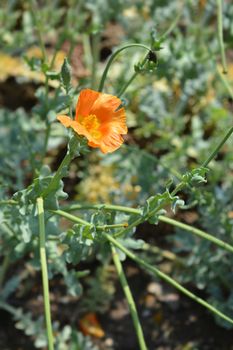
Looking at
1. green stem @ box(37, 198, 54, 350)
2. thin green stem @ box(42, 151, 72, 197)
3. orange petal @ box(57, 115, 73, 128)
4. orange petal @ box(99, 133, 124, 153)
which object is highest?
orange petal @ box(57, 115, 73, 128)

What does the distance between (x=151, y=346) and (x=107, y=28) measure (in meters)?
1.61

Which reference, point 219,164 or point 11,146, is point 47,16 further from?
point 219,164

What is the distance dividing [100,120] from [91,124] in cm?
4

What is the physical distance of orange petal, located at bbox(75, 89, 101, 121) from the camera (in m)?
1.34

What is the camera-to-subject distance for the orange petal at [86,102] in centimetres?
134

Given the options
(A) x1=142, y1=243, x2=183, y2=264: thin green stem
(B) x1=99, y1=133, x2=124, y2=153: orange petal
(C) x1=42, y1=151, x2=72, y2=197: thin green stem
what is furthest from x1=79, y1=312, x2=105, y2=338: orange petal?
(B) x1=99, y1=133, x2=124, y2=153: orange petal

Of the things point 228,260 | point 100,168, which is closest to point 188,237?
point 228,260

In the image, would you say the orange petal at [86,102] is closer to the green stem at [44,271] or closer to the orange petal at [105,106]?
the orange petal at [105,106]

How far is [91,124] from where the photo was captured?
139 cm

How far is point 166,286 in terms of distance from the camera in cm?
229

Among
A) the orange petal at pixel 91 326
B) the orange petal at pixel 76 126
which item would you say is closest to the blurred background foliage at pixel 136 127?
the orange petal at pixel 91 326

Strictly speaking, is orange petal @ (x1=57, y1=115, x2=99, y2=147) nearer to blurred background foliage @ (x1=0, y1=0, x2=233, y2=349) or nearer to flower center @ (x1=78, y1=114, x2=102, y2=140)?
flower center @ (x1=78, y1=114, x2=102, y2=140)

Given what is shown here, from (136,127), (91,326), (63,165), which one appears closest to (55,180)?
(63,165)

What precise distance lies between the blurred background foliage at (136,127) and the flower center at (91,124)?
280 millimetres
